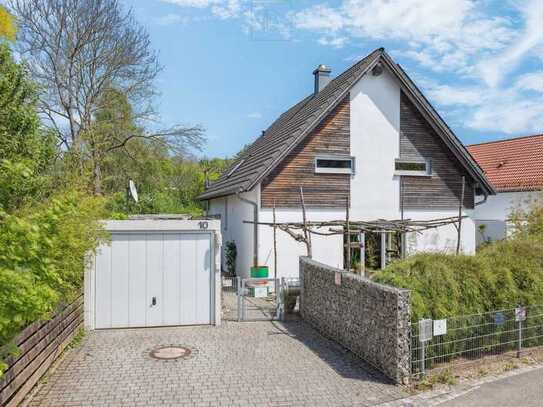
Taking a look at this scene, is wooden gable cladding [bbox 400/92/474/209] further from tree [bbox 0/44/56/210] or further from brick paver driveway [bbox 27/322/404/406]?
tree [bbox 0/44/56/210]

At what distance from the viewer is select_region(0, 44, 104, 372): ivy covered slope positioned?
4008 mm

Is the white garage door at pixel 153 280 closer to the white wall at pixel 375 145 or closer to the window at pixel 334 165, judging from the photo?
the window at pixel 334 165

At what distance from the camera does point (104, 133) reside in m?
23.1

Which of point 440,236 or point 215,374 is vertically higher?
point 440,236

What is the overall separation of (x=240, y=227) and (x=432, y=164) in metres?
7.28

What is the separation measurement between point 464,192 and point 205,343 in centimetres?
1197

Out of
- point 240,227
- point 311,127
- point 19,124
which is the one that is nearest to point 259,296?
point 240,227

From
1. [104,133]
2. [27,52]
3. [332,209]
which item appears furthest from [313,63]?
[27,52]

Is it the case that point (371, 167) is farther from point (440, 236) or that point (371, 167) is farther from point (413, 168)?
point (440, 236)

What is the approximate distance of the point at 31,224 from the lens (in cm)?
412

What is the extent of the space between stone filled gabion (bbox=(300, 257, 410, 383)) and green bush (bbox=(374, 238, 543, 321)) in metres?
0.52

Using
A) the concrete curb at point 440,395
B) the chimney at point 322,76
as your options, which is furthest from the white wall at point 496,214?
the concrete curb at point 440,395

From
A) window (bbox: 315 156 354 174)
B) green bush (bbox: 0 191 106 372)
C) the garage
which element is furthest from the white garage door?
window (bbox: 315 156 354 174)

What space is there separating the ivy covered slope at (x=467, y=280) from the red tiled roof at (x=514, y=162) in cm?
1528
